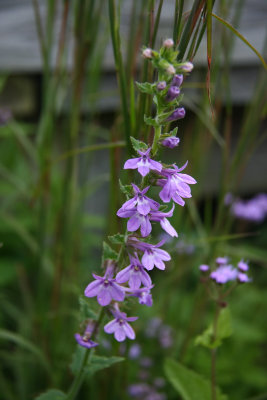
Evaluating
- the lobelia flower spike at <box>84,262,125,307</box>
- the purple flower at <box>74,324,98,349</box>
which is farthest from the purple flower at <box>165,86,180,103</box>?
the purple flower at <box>74,324,98,349</box>

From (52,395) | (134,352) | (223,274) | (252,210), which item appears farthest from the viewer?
(252,210)

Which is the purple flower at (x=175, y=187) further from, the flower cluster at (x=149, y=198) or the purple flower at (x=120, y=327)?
the purple flower at (x=120, y=327)

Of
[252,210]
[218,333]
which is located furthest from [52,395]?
[252,210]

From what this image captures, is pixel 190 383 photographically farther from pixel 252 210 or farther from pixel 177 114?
pixel 252 210

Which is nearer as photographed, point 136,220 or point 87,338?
point 136,220

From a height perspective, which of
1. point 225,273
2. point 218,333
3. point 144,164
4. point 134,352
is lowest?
point 134,352

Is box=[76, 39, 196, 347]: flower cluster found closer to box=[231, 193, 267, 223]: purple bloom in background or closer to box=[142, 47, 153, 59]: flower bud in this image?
box=[142, 47, 153, 59]: flower bud

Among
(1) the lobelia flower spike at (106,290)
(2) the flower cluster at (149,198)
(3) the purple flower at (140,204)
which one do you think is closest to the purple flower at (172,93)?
(2) the flower cluster at (149,198)

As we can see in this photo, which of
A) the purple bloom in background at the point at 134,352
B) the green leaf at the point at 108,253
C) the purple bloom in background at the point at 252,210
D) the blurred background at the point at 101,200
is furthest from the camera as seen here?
the purple bloom in background at the point at 252,210
